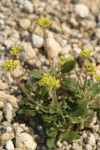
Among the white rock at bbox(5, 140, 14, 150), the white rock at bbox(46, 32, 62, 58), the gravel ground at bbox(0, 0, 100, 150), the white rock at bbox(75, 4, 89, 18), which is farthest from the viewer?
the white rock at bbox(75, 4, 89, 18)

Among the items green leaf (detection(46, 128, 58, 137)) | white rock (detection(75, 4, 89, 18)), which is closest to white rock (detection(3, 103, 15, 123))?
green leaf (detection(46, 128, 58, 137))

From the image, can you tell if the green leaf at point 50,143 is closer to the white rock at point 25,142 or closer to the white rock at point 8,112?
the white rock at point 25,142

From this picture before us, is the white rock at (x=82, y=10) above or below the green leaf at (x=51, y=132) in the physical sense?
above

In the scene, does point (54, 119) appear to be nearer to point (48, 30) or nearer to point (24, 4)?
point (48, 30)

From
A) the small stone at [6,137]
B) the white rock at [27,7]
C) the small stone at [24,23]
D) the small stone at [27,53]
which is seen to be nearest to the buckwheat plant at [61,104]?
the small stone at [6,137]

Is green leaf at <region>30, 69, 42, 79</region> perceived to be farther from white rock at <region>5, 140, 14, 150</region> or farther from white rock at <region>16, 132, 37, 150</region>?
white rock at <region>5, 140, 14, 150</region>

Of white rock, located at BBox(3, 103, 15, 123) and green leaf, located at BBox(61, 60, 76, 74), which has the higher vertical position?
green leaf, located at BBox(61, 60, 76, 74)
